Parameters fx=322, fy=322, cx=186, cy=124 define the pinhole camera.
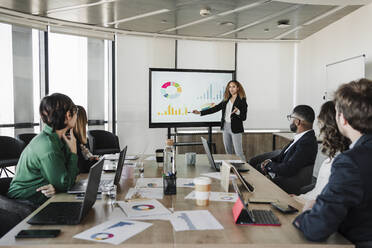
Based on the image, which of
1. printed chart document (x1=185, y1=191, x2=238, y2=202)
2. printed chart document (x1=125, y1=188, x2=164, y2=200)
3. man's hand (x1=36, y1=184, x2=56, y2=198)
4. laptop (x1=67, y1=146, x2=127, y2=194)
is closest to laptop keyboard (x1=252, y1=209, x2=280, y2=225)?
printed chart document (x1=185, y1=191, x2=238, y2=202)

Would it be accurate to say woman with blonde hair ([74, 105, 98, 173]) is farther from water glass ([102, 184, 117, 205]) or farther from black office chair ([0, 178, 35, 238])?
water glass ([102, 184, 117, 205])

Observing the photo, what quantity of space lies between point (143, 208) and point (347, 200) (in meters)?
0.95

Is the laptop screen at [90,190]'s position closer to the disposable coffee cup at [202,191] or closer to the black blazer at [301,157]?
the disposable coffee cup at [202,191]

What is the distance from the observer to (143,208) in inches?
65.2

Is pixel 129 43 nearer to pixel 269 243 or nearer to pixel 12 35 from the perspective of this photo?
pixel 12 35

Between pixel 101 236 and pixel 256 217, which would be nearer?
pixel 101 236

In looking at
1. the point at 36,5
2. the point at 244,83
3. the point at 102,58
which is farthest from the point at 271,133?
the point at 36,5

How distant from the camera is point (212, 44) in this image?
22.4 feet

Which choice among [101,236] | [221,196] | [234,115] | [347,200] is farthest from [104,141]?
[347,200]

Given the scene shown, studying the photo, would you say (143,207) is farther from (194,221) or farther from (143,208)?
(194,221)

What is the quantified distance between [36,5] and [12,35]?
917mm

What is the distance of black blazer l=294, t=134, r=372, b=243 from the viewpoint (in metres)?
1.22

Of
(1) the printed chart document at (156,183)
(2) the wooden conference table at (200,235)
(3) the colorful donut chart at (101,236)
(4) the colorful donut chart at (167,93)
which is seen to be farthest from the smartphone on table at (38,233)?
(4) the colorful donut chart at (167,93)

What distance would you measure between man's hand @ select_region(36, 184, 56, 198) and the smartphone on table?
598 millimetres
